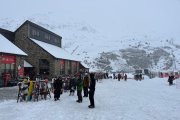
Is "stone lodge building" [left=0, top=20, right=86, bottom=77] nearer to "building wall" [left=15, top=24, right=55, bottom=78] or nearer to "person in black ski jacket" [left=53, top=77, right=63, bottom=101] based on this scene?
"building wall" [left=15, top=24, right=55, bottom=78]

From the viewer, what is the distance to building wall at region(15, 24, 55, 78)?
42.8 meters

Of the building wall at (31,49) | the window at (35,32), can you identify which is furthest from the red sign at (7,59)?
the window at (35,32)

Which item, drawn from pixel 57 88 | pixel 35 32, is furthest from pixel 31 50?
pixel 57 88

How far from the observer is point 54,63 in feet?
140

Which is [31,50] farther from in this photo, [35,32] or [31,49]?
[35,32]

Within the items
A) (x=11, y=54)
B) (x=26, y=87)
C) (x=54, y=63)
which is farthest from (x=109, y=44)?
(x=26, y=87)

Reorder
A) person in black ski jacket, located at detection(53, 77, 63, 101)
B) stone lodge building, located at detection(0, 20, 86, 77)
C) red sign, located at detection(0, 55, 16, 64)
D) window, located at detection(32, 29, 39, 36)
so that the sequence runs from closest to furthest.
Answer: person in black ski jacket, located at detection(53, 77, 63, 101)
red sign, located at detection(0, 55, 16, 64)
stone lodge building, located at detection(0, 20, 86, 77)
window, located at detection(32, 29, 39, 36)

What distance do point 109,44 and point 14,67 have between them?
5209 inches

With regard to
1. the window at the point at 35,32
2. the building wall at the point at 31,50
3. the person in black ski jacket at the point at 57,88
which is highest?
the window at the point at 35,32

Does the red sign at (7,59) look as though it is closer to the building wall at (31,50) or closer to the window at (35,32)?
the building wall at (31,50)

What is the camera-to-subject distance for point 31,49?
4309 centimetres

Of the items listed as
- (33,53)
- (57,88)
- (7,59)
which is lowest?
(57,88)

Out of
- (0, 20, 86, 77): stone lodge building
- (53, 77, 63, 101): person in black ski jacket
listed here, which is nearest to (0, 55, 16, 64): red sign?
(0, 20, 86, 77): stone lodge building

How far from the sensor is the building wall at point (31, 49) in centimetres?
4284
